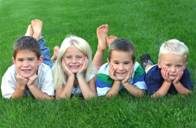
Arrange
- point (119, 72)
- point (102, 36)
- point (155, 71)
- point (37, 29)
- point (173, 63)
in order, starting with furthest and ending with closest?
point (37, 29)
point (102, 36)
point (155, 71)
point (119, 72)
point (173, 63)

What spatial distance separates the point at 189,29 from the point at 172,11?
8.18 ft

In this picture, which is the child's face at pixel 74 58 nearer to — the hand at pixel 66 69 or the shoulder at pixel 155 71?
the hand at pixel 66 69

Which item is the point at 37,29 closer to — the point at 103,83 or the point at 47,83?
the point at 47,83

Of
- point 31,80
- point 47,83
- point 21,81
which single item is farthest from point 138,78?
point 21,81

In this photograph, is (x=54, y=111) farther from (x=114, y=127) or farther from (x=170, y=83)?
(x=170, y=83)

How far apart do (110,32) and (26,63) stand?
5001 mm

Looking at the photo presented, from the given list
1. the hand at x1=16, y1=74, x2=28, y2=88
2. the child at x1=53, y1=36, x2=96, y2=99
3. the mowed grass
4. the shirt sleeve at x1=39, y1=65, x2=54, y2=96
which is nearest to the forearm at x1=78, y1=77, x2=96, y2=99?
the child at x1=53, y1=36, x2=96, y2=99

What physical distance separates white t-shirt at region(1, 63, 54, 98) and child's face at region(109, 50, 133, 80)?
2.53 feet

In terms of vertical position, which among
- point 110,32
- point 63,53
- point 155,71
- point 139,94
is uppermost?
point 63,53

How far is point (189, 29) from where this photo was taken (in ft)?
33.5

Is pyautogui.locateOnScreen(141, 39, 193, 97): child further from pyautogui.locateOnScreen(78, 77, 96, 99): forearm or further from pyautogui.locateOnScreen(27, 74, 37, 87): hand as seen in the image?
pyautogui.locateOnScreen(27, 74, 37, 87): hand

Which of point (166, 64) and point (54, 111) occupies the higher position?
point (166, 64)

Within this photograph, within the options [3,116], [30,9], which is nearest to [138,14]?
[30,9]

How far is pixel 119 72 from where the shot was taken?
20.0ft
